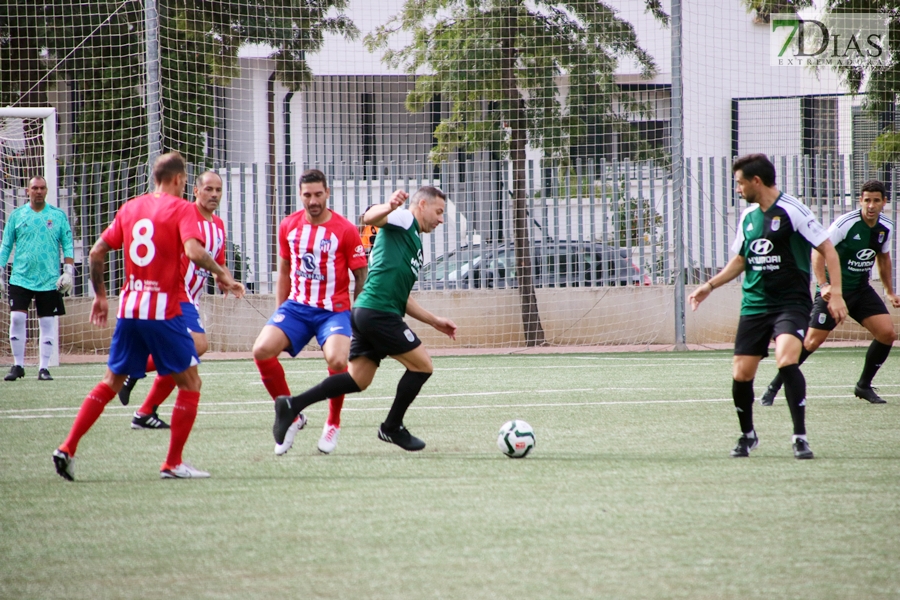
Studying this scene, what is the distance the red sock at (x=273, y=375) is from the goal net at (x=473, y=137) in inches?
346

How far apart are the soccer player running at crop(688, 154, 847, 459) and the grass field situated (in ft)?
1.37

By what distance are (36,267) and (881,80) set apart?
14.0 m

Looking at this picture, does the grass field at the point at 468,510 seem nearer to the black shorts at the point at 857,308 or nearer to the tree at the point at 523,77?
the black shorts at the point at 857,308

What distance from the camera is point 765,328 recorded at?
6527 mm

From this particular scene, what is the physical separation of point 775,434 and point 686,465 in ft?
5.42

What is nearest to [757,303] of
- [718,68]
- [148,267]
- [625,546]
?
[625,546]

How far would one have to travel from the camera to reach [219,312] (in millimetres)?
16562

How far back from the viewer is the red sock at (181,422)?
5.82m

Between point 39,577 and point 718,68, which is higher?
point 718,68

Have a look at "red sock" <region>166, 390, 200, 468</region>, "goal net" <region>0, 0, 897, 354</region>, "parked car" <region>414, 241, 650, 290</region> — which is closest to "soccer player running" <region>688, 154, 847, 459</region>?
"red sock" <region>166, 390, 200, 468</region>

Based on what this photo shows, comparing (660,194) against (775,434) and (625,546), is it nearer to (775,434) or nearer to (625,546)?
(775,434)

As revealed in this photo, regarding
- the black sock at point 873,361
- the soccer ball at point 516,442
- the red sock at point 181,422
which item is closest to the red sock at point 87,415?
the red sock at point 181,422

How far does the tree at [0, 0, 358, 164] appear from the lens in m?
16.6

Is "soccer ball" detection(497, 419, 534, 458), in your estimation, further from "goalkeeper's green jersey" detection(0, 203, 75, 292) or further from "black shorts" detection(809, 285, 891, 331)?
"goalkeeper's green jersey" detection(0, 203, 75, 292)
